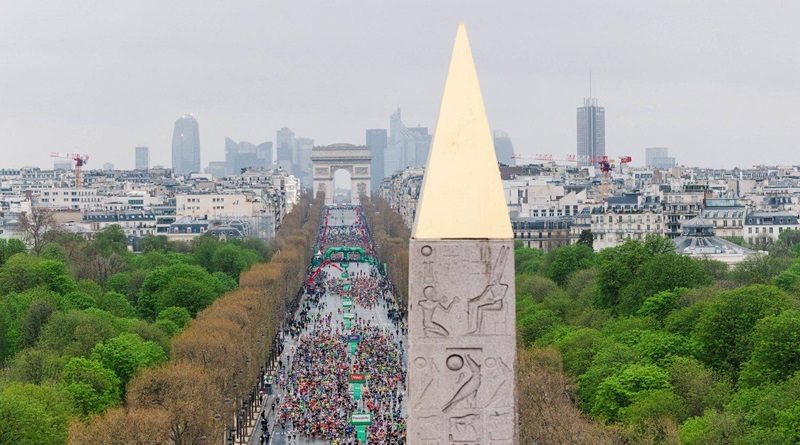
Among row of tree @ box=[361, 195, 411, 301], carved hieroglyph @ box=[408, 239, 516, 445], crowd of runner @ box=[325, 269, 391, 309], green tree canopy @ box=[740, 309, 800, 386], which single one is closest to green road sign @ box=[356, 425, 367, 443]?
green tree canopy @ box=[740, 309, 800, 386]

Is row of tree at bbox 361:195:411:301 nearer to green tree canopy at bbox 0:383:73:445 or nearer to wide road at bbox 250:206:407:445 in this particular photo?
wide road at bbox 250:206:407:445

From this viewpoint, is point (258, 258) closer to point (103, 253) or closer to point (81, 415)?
point (103, 253)

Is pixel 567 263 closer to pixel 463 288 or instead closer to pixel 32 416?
pixel 32 416

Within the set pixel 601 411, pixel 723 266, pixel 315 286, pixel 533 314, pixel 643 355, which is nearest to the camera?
pixel 601 411

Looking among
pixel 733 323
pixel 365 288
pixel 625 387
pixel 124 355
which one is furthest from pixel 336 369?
pixel 365 288

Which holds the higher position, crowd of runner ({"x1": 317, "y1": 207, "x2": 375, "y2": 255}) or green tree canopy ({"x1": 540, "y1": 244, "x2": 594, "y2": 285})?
green tree canopy ({"x1": 540, "y1": 244, "x2": 594, "y2": 285})

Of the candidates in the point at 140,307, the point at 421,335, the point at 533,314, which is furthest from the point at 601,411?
the point at 140,307

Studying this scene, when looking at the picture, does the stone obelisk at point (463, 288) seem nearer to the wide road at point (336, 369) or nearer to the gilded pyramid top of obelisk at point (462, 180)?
the gilded pyramid top of obelisk at point (462, 180)
